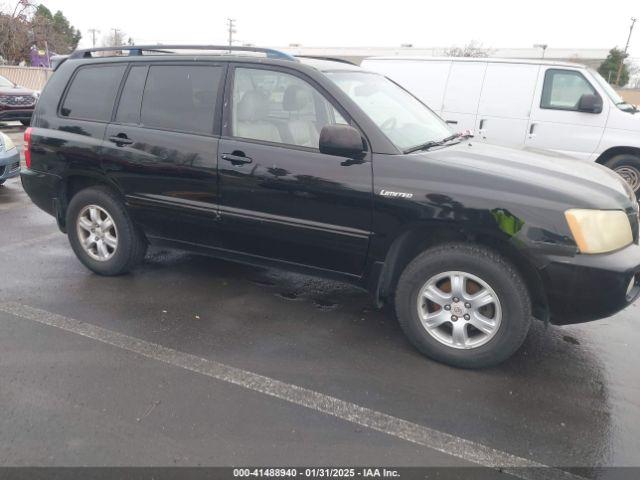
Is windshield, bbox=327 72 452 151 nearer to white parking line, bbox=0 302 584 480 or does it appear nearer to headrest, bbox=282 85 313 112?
headrest, bbox=282 85 313 112

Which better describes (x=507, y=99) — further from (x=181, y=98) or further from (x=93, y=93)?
(x=93, y=93)

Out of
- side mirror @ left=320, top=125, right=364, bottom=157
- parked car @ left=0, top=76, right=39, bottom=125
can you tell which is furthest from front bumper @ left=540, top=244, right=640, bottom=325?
parked car @ left=0, top=76, right=39, bottom=125

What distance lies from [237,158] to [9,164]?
16.8ft

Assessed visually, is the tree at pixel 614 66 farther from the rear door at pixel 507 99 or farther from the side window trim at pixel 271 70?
the side window trim at pixel 271 70

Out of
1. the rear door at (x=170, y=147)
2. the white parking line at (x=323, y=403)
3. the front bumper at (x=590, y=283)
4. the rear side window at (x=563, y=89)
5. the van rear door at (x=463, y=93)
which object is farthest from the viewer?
the van rear door at (x=463, y=93)

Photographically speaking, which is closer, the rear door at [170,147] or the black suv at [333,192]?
the black suv at [333,192]

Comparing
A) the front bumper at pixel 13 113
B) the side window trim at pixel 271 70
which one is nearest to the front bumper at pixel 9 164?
the side window trim at pixel 271 70

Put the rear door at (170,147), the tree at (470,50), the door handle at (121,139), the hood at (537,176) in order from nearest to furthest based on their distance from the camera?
1. the hood at (537,176)
2. the rear door at (170,147)
3. the door handle at (121,139)
4. the tree at (470,50)

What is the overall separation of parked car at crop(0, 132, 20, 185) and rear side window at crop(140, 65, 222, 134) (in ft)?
13.7

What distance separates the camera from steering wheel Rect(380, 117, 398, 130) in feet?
11.2

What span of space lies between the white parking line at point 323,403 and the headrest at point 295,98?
1739mm

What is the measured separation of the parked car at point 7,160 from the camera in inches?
276

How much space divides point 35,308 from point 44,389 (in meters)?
1.14

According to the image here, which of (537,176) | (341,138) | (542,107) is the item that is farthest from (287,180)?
(542,107)
